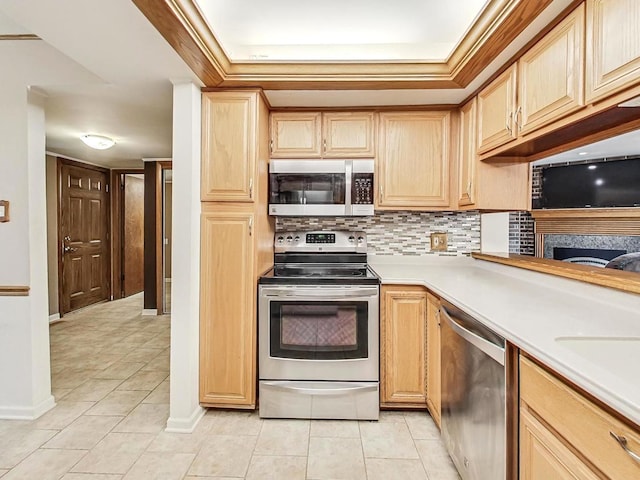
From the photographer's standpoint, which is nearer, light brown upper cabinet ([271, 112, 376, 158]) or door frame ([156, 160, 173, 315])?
light brown upper cabinet ([271, 112, 376, 158])

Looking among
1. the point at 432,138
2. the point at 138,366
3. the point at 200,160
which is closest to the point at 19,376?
the point at 138,366

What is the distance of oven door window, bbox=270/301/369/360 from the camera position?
84.7 inches

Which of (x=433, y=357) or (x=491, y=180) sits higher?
(x=491, y=180)

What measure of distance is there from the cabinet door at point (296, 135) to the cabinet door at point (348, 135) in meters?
0.06

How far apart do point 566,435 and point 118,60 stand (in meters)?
2.45

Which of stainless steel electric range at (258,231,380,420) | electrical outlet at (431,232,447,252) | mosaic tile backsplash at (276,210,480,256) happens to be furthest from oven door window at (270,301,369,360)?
electrical outlet at (431,232,447,252)

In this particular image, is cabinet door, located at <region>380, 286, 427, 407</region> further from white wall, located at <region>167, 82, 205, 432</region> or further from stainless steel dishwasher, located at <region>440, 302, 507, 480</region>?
white wall, located at <region>167, 82, 205, 432</region>

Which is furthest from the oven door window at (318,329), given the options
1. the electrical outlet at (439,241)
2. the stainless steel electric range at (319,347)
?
the electrical outlet at (439,241)

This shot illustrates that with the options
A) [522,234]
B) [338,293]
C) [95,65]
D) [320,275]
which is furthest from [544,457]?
[95,65]

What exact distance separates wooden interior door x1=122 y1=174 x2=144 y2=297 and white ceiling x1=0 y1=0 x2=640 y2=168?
2642mm

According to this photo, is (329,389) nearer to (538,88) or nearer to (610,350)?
(610,350)

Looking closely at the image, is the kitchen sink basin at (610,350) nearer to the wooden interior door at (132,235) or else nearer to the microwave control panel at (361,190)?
the microwave control panel at (361,190)

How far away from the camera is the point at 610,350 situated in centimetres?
103

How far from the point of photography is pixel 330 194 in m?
2.53
